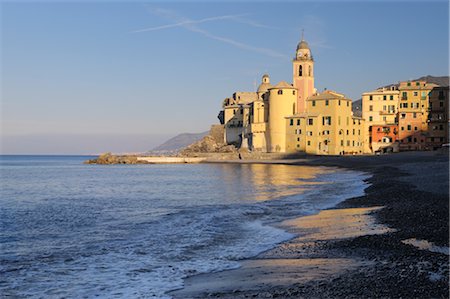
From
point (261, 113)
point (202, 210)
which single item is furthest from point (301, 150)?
point (202, 210)

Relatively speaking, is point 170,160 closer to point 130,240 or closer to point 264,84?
point 264,84

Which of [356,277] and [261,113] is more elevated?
[261,113]

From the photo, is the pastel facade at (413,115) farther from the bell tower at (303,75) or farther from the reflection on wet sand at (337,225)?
the reflection on wet sand at (337,225)

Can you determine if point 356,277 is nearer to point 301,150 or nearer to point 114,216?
point 114,216

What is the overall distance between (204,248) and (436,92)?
89594mm

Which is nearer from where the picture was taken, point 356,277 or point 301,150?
point 356,277

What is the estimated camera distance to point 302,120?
97625mm

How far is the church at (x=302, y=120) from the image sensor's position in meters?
96.5

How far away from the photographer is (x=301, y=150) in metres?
98.4

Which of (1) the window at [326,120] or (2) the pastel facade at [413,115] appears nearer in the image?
(2) the pastel facade at [413,115]

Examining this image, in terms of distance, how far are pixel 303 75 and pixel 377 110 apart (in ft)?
58.4

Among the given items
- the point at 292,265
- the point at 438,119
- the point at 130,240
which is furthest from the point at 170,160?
the point at 292,265

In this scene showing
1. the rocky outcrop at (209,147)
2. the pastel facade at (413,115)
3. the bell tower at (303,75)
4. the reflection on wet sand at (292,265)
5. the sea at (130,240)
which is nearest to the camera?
the reflection on wet sand at (292,265)

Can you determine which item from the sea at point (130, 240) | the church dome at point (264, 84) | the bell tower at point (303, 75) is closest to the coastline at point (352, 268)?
the sea at point (130, 240)
